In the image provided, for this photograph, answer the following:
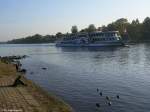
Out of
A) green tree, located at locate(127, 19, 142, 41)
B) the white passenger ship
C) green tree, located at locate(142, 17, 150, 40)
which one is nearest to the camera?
the white passenger ship

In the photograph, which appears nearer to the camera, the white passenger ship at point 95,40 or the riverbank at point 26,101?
the riverbank at point 26,101

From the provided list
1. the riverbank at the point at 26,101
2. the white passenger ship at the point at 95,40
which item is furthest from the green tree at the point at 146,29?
the riverbank at the point at 26,101

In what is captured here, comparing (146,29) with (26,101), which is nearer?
(26,101)

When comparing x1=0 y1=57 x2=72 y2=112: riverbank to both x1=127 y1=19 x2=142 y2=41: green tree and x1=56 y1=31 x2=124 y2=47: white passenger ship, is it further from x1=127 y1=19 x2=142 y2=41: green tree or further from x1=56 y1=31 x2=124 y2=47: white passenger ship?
x1=127 y1=19 x2=142 y2=41: green tree

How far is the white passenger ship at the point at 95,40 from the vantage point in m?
123

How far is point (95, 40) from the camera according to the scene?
431ft

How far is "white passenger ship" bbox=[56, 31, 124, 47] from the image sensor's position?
123 metres

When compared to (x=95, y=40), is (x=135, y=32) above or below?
above

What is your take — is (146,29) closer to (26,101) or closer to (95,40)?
(95,40)

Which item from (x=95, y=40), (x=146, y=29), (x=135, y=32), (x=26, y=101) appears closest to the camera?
(x=26, y=101)

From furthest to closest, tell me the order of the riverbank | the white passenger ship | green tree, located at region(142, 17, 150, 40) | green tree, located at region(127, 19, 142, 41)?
green tree, located at region(127, 19, 142, 41) → green tree, located at region(142, 17, 150, 40) → the white passenger ship → the riverbank

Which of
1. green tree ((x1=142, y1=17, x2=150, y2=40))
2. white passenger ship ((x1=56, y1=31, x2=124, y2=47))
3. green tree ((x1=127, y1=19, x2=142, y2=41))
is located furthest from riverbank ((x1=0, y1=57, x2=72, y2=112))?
green tree ((x1=127, y1=19, x2=142, y2=41))

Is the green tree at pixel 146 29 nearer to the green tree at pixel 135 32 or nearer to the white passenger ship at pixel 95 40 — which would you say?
the green tree at pixel 135 32

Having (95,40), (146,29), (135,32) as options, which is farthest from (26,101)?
(135,32)
